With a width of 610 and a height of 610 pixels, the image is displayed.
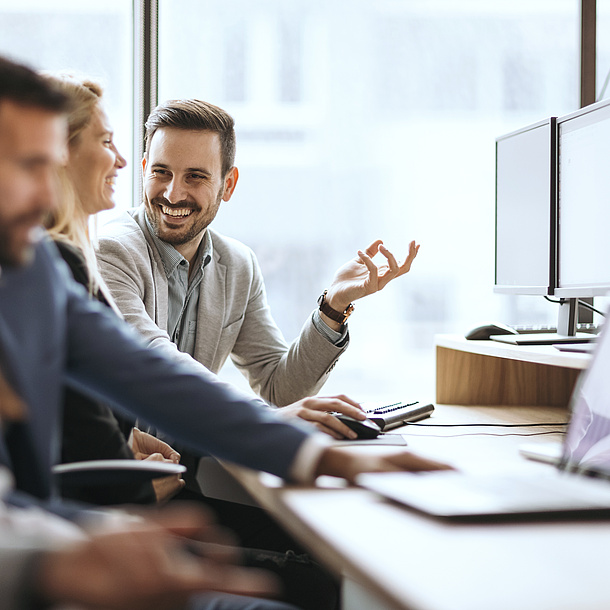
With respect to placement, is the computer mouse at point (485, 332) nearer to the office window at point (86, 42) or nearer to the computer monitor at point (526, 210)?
the computer monitor at point (526, 210)

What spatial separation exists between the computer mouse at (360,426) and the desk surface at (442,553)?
318mm

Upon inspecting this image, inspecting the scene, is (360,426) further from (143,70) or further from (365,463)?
(143,70)

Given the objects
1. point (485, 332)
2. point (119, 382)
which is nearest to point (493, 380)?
point (485, 332)

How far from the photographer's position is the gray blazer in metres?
1.70

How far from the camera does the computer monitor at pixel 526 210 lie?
1.76 metres

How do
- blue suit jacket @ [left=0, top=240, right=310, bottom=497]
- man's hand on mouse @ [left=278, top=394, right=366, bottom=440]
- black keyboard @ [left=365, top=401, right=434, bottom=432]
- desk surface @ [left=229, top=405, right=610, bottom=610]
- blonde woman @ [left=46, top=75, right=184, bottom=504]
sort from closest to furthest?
desk surface @ [left=229, top=405, right=610, bottom=610] → blue suit jacket @ [left=0, top=240, right=310, bottom=497] → blonde woman @ [left=46, top=75, right=184, bottom=504] → man's hand on mouse @ [left=278, top=394, right=366, bottom=440] → black keyboard @ [left=365, top=401, right=434, bottom=432]

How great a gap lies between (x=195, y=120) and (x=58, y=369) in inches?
49.3

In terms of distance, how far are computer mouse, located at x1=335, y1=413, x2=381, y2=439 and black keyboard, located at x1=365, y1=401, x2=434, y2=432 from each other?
149 millimetres

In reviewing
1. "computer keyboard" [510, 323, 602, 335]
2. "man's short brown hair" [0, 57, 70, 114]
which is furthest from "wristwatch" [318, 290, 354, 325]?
"man's short brown hair" [0, 57, 70, 114]

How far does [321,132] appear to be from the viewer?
242 cm

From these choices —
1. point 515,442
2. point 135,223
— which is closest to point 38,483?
point 515,442

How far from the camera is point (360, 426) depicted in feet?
3.90

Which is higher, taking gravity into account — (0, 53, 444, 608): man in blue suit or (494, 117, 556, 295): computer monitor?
(494, 117, 556, 295): computer monitor

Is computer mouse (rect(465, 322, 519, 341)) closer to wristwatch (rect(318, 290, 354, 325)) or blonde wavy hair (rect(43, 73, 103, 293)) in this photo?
wristwatch (rect(318, 290, 354, 325))
